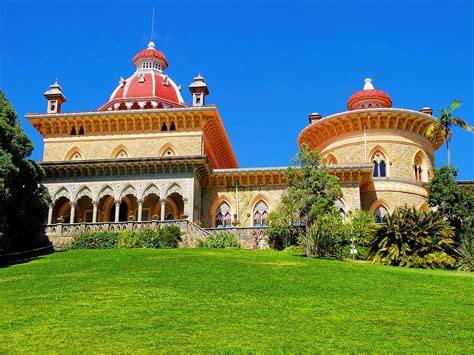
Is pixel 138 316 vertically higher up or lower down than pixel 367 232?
lower down

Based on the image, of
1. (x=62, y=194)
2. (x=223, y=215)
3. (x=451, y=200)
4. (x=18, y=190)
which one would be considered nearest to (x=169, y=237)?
(x=18, y=190)

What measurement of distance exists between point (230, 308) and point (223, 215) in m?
24.1

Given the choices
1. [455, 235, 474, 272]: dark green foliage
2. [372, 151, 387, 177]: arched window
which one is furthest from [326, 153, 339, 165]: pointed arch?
[455, 235, 474, 272]: dark green foliage

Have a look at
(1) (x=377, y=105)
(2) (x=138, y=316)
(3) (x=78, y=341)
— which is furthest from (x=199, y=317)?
(1) (x=377, y=105)

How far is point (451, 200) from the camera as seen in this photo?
101ft

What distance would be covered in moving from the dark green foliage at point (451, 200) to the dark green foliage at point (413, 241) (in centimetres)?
366

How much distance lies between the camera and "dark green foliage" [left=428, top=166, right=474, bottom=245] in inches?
1183

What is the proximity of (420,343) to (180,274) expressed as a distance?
9.25m

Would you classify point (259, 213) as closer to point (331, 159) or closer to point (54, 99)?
point (331, 159)

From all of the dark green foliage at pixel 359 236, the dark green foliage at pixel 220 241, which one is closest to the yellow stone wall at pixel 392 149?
the dark green foliage at pixel 359 236

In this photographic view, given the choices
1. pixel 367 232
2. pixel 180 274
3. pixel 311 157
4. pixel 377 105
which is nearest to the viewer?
pixel 180 274

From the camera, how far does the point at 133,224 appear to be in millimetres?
31359

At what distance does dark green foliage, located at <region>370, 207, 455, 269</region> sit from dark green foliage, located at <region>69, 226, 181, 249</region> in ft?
32.9

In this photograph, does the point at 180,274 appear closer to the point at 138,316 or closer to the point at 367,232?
the point at 138,316
